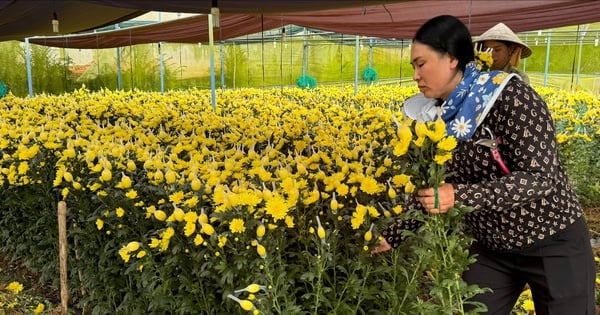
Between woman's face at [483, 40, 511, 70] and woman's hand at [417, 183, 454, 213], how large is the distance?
1391mm

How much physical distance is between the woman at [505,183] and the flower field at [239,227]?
13cm

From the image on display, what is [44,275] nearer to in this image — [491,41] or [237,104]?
[491,41]

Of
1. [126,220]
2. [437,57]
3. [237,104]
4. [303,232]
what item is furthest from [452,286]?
[237,104]

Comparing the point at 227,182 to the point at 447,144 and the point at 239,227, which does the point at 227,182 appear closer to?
the point at 239,227

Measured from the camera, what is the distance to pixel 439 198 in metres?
1.26

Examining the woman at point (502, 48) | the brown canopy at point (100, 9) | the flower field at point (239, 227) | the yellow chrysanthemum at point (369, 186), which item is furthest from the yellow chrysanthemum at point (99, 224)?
the woman at point (502, 48)

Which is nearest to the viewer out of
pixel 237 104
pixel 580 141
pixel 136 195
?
pixel 136 195

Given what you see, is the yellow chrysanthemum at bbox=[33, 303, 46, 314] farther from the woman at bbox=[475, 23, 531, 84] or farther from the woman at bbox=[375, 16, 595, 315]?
the woman at bbox=[475, 23, 531, 84]

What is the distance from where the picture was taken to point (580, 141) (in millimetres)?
4617

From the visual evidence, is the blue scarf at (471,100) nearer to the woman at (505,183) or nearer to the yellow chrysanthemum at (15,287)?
the woman at (505,183)

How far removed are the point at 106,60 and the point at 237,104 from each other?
11.0 m

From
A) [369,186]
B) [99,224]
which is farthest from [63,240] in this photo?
[369,186]

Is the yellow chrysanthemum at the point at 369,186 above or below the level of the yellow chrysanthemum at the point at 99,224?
above

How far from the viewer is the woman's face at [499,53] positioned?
2.44 metres
